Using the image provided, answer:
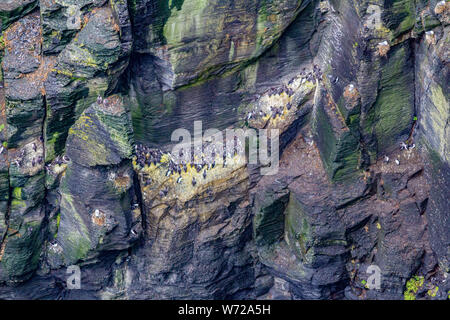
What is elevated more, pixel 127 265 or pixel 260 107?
pixel 260 107

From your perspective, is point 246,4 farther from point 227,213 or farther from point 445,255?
point 445,255

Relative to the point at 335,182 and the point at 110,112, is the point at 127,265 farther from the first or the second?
the point at 335,182

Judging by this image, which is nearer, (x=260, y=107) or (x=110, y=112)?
(x=110, y=112)

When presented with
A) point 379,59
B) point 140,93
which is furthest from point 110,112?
point 379,59

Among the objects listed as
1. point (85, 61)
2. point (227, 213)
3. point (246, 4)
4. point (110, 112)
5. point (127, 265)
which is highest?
point (246, 4)

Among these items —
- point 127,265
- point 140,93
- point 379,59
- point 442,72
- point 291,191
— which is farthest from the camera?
point 127,265

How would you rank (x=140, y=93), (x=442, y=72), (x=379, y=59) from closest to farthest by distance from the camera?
1. (x=442, y=72)
2. (x=379, y=59)
3. (x=140, y=93)
